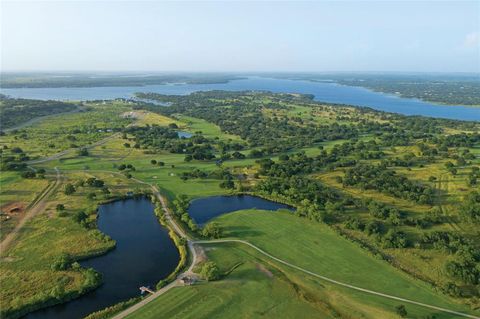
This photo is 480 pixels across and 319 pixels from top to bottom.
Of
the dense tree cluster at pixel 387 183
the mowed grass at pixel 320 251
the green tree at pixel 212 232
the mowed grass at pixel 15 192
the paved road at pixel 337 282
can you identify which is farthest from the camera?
the dense tree cluster at pixel 387 183

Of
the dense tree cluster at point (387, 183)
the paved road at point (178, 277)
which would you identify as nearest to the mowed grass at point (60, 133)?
the paved road at point (178, 277)

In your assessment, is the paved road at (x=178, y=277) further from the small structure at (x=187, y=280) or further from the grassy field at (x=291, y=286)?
the grassy field at (x=291, y=286)

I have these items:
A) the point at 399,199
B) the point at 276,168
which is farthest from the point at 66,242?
the point at 399,199

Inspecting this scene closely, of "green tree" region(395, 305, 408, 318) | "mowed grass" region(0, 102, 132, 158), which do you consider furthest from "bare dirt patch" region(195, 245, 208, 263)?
"mowed grass" region(0, 102, 132, 158)

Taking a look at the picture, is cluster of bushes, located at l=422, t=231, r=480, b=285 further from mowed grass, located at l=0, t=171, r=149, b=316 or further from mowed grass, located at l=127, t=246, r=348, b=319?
mowed grass, located at l=0, t=171, r=149, b=316

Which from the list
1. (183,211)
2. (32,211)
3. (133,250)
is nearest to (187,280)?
(133,250)

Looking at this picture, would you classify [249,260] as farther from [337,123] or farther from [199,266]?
[337,123]

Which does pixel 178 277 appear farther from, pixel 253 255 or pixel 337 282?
pixel 337 282
